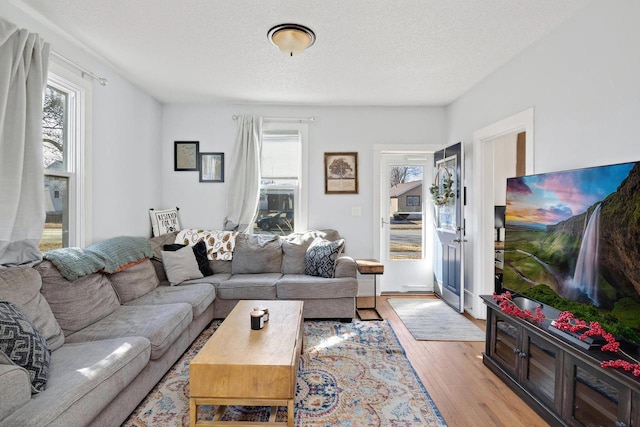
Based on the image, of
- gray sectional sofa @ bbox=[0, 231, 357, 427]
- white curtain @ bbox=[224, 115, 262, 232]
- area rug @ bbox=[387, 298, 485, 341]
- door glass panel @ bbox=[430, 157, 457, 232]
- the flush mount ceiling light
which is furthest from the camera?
white curtain @ bbox=[224, 115, 262, 232]

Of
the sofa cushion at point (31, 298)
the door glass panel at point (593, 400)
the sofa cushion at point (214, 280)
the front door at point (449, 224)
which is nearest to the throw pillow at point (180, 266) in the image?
the sofa cushion at point (214, 280)

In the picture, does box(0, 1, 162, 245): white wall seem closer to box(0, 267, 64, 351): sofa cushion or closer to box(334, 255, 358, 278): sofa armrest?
box(0, 267, 64, 351): sofa cushion

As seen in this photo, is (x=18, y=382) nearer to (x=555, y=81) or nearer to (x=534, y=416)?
(x=534, y=416)

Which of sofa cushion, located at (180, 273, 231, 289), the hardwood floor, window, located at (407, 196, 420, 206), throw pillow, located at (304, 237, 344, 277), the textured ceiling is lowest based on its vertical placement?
the hardwood floor

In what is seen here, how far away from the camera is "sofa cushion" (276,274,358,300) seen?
3369mm

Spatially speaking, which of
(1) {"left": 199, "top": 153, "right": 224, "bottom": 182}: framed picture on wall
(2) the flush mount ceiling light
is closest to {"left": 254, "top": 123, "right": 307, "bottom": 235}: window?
(1) {"left": 199, "top": 153, "right": 224, "bottom": 182}: framed picture on wall

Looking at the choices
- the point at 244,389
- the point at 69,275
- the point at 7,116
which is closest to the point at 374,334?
the point at 244,389

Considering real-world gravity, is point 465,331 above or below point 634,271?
below

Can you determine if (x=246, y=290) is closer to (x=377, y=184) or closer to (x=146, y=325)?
(x=146, y=325)

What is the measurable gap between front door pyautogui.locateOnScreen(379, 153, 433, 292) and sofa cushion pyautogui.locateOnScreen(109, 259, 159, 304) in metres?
2.93

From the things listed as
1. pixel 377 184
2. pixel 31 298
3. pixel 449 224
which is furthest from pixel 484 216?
pixel 31 298

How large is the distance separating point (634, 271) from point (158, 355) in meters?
2.66

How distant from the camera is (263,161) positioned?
4.41 meters

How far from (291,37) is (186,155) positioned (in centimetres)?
254
